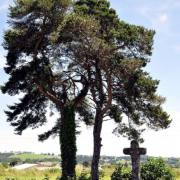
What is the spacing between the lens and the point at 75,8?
17781 millimetres

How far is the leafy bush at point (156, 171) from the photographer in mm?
15234

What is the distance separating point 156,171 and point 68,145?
6.14 metres

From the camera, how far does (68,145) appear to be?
1661cm

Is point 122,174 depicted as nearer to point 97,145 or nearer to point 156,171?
point 156,171

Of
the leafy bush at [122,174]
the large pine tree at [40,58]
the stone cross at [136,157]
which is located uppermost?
the large pine tree at [40,58]

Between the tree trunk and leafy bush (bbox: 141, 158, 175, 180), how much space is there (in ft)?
15.6

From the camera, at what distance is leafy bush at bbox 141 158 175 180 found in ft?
50.0

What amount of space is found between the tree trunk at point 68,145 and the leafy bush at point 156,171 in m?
4.75

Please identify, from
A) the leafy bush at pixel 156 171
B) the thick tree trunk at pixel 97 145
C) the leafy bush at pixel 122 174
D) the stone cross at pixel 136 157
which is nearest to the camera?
the stone cross at pixel 136 157

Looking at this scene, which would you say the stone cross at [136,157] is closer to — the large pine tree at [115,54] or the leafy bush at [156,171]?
the leafy bush at [156,171]

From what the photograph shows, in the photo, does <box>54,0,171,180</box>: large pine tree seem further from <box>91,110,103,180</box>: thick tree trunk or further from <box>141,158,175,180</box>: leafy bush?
<box>141,158,175,180</box>: leafy bush

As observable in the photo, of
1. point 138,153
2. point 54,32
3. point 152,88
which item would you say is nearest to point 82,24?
point 54,32

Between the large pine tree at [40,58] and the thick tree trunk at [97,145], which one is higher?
the large pine tree at [40,58]

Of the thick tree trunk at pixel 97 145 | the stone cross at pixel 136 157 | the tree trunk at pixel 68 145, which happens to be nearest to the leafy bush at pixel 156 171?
the stone cross at pixel 136 157
